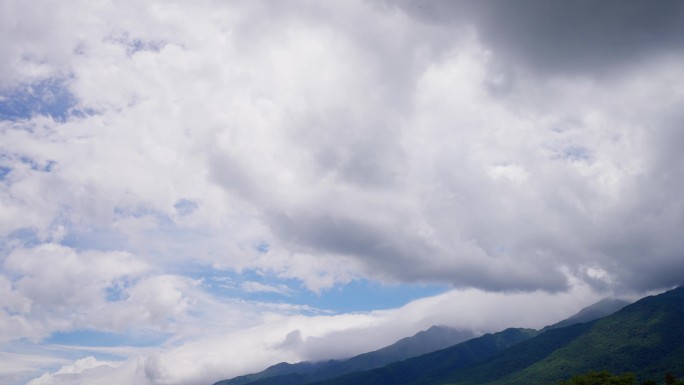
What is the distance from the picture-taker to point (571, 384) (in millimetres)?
166750

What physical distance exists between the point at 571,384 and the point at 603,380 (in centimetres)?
1007

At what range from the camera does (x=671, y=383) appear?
17525cm

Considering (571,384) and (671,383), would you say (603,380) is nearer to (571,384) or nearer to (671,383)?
(571,384)

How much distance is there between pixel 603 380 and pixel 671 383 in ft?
109

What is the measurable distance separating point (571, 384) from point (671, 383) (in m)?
40.8

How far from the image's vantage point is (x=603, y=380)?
536ft

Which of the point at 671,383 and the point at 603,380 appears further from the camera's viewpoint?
the point at 671,383

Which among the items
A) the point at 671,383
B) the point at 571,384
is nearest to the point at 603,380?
the point at 571,384
